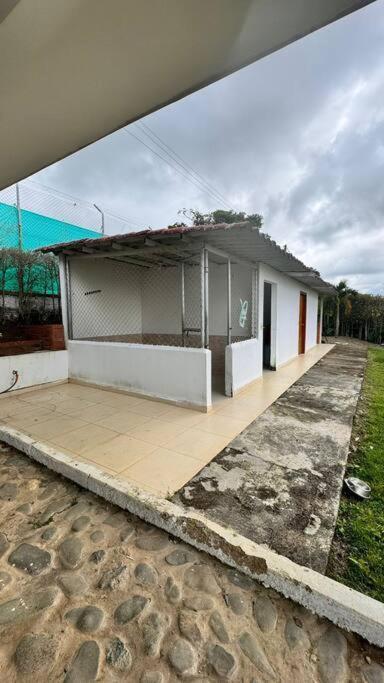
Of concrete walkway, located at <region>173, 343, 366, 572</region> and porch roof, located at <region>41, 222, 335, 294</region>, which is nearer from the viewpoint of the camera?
concrete walkway, located at <region>173, 343, 366, 572</region>

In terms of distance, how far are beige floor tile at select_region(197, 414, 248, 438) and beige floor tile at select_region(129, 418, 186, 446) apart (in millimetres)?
323

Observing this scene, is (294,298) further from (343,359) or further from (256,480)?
(256,480)

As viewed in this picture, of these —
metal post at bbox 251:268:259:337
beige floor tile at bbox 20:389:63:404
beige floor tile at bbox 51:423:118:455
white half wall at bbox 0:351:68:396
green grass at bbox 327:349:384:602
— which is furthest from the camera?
metal post at bbox 251:268:259:337

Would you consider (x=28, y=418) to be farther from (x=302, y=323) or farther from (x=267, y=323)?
(x=302, y=323)

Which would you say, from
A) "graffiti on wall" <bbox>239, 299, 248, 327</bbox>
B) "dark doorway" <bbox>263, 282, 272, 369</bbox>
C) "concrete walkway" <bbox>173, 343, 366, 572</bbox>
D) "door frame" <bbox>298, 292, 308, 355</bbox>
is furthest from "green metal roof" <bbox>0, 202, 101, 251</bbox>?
"door frame" <bbox>298, 292, 308, 355</bbox>

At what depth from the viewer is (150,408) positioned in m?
4.49

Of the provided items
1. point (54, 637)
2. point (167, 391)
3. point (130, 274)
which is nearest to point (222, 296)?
point (130, 274)

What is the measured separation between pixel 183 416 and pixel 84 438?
1.37m

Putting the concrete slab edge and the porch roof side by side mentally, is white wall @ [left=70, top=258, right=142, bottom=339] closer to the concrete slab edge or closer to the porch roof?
the porch roof

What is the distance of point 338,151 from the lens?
25.7 feet

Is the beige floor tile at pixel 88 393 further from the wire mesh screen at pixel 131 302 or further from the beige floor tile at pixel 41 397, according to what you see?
the wire mesh screen at pixel 131 302

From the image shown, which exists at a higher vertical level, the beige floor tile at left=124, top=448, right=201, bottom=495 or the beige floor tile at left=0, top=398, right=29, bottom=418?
the beige floor tile at left=0, top=398, right=29, bottom=418

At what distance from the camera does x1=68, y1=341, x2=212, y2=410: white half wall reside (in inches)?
172

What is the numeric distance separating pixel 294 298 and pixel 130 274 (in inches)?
205
